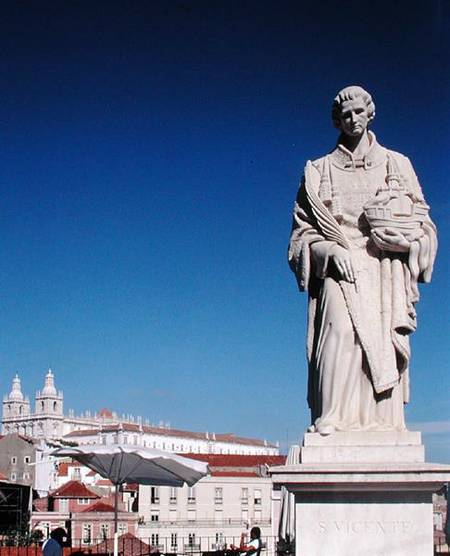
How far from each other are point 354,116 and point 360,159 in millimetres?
364

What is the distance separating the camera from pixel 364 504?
22.2 ft

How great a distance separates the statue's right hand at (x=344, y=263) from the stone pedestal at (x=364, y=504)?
1397 mm

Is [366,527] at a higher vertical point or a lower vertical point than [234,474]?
higher

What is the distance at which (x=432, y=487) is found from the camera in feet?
21.7

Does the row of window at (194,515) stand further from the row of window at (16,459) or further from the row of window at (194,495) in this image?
the row of window at (16,459)

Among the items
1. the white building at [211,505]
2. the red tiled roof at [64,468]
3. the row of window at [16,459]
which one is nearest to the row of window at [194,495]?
the white building at [211,505]

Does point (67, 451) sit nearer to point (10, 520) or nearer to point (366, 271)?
point (366, 271)

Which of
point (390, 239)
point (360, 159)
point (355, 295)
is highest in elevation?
Answer: point (360, 159)

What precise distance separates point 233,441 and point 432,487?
605 ft

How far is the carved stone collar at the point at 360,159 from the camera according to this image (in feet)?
25.7

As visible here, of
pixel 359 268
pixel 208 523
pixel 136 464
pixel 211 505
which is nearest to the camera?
pixel 359 268

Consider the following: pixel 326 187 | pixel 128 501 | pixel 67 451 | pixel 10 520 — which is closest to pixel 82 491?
pixel 128 501

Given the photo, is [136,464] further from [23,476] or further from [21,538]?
[23,476]

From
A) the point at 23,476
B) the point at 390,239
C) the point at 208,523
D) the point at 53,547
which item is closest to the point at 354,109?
the point at 390,239
